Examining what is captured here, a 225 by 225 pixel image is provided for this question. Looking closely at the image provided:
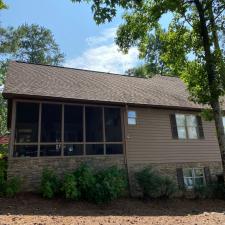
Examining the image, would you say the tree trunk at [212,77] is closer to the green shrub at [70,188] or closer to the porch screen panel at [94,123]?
the green shrub at [70,188]

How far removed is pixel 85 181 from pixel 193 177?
24.3 feet

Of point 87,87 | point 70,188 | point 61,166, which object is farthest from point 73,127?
point 70,188

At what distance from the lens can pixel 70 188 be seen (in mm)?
12031

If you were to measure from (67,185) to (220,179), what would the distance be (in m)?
9.47

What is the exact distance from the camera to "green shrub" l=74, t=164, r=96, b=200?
41.0ft

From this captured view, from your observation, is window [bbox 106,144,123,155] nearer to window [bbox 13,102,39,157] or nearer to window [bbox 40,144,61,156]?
window [bbox 40,144,61,156]

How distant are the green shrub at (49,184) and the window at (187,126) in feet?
26.7

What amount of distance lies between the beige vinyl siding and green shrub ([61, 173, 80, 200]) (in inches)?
155

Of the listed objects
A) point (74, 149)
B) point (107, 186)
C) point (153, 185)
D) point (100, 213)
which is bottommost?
point (100, 213)

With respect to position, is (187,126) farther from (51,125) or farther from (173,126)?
(51,125)

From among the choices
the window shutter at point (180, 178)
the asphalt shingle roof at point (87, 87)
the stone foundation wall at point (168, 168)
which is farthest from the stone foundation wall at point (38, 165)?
Result: the window shutter at point (180, 178)

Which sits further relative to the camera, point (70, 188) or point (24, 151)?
point (24, 151)

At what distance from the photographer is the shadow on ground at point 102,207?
10.7 meters

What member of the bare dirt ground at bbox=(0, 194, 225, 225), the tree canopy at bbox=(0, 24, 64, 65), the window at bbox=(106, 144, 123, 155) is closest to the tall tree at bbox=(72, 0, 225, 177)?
the bare dirt ground at bbox=(0, 194, 225, 225)
